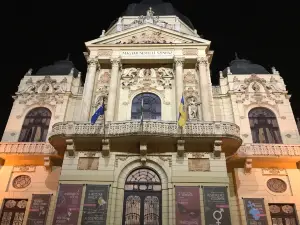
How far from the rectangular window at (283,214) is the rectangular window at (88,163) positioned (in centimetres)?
1108

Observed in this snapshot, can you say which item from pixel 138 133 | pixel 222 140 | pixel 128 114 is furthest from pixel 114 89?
pixel 222 140

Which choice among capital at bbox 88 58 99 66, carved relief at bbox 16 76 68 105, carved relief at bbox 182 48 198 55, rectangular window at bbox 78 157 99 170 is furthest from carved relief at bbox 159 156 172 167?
carved relief at bbox 16 76 68 105

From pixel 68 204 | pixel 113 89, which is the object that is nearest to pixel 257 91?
pixel 113 89

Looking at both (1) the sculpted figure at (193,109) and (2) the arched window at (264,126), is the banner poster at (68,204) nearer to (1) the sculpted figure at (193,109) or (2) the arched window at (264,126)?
(1) the sculpted figure at (193,109)

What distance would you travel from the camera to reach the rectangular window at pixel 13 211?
18.7 metres

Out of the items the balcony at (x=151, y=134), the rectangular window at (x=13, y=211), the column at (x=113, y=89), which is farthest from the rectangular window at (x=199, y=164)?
the rectangular window at (x=13, y=211)

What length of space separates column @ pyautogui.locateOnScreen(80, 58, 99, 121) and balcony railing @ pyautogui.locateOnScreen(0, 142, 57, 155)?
121 inches

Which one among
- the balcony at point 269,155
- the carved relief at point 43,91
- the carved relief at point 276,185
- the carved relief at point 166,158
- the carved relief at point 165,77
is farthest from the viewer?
the carved relief at point 43,91

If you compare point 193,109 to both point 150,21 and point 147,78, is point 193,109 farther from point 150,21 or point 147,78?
point 150,21

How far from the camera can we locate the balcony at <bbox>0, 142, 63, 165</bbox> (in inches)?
792

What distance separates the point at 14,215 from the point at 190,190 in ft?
36.6

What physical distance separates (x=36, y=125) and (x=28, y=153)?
128 inches

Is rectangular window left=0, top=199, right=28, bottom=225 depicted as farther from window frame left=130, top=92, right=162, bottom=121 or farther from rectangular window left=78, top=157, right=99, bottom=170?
window frame left=130, top=92, right=162, bottom=121

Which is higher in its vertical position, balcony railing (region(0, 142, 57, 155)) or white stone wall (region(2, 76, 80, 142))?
white stone wall (region(2, 76, 80, 142))
